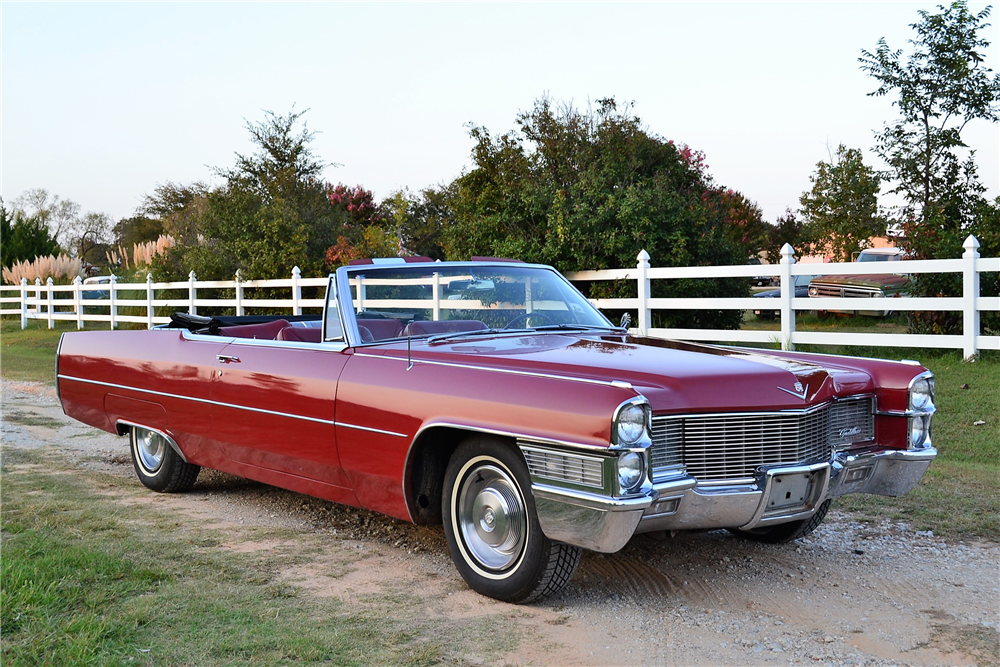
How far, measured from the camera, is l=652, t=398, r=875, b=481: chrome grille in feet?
12.2

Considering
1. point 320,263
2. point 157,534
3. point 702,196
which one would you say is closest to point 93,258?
point 320,263

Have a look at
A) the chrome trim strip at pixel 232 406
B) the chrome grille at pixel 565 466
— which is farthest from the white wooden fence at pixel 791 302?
the chrome grille at pixel 565 466

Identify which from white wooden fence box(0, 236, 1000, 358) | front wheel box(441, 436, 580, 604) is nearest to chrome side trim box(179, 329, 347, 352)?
front wheel box(441, 436, 580, 604)

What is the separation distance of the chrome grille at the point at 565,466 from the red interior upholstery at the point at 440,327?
138cm

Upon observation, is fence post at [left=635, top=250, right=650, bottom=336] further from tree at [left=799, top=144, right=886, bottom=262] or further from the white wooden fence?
tree at [left=799, top=144, right=886, bottom=262]

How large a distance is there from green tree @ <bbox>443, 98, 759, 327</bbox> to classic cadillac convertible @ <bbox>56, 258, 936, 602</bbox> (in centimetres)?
825

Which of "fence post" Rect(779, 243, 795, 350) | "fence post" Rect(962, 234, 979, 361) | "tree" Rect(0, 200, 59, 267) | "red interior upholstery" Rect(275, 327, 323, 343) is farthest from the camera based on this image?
"tree" Rect(0, 200, 59, 267)

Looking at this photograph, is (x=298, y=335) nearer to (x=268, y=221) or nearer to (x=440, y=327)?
(x=440, y=327)

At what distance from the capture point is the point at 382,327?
5070mm

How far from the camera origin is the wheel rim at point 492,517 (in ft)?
13.1

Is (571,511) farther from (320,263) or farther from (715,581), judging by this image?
(320,263)

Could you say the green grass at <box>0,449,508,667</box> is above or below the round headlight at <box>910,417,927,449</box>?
below

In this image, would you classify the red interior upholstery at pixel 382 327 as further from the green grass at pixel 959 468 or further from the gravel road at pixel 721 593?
the green grass at pixel 959 468

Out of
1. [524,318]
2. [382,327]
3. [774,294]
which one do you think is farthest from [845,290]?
[382,327]
